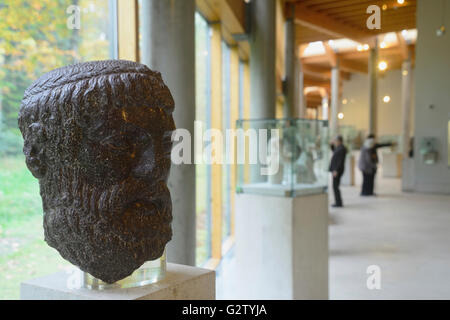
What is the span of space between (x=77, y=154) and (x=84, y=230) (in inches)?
12.4

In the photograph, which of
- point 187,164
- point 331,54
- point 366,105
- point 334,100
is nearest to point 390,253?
point 187,164

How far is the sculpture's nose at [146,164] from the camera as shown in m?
1.67

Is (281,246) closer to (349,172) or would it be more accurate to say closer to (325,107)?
(349,172)

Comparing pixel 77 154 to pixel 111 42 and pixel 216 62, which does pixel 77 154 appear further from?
pixel 216 62

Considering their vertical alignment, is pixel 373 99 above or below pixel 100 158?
above

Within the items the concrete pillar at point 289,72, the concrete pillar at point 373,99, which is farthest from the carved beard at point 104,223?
the concrete pillar at point 373,99

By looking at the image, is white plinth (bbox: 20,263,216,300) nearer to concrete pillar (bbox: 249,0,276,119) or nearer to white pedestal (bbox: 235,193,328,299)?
white pedestal (bbox: 235,193,328,299)

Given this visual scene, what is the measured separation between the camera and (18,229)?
2629 millimetres

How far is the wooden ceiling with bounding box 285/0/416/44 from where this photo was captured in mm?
3842

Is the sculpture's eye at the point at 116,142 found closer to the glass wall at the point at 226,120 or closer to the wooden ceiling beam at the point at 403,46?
the glass wall at the point at 226,120

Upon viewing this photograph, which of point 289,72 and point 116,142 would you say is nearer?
point 116,142

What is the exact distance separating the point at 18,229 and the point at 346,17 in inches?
283
